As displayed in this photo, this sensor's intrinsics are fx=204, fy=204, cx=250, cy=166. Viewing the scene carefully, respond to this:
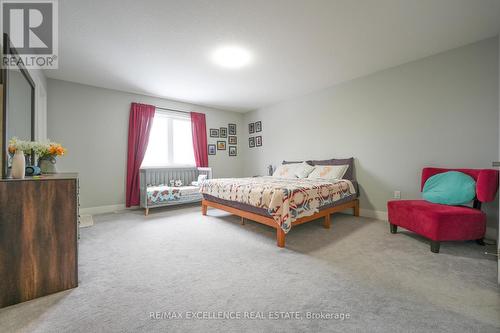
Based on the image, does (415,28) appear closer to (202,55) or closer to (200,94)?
(202,55)

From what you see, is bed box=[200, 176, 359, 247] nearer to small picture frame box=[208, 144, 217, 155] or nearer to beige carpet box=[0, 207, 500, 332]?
beige carpet box=[0, 207, 500, 332]

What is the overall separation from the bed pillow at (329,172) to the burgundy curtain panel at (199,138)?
2.73 m

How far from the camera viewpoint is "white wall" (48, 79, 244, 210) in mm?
3625

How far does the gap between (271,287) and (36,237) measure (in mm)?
1716

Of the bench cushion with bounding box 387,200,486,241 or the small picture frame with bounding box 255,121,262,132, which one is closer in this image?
the bench cushion with bounding box 387,200,486,241

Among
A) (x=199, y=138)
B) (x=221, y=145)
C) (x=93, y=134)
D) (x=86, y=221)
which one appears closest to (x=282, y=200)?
(x=86, y=221)

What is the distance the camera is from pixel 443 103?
2828 millimetres

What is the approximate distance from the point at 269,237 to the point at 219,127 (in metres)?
3.82

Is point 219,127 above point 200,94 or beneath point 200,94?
beneath

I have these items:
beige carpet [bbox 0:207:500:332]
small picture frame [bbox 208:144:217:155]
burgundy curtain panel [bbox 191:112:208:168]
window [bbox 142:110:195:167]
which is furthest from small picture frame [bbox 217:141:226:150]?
beige carpet [bbox 0:207:500:332]

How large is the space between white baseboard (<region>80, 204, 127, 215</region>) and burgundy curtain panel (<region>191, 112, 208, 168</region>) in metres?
1.90

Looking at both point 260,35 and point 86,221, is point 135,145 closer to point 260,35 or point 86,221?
point 86,221

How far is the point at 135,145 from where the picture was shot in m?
4.29

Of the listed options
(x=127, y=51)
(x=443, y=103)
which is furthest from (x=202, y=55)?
(x=443, y=103)
